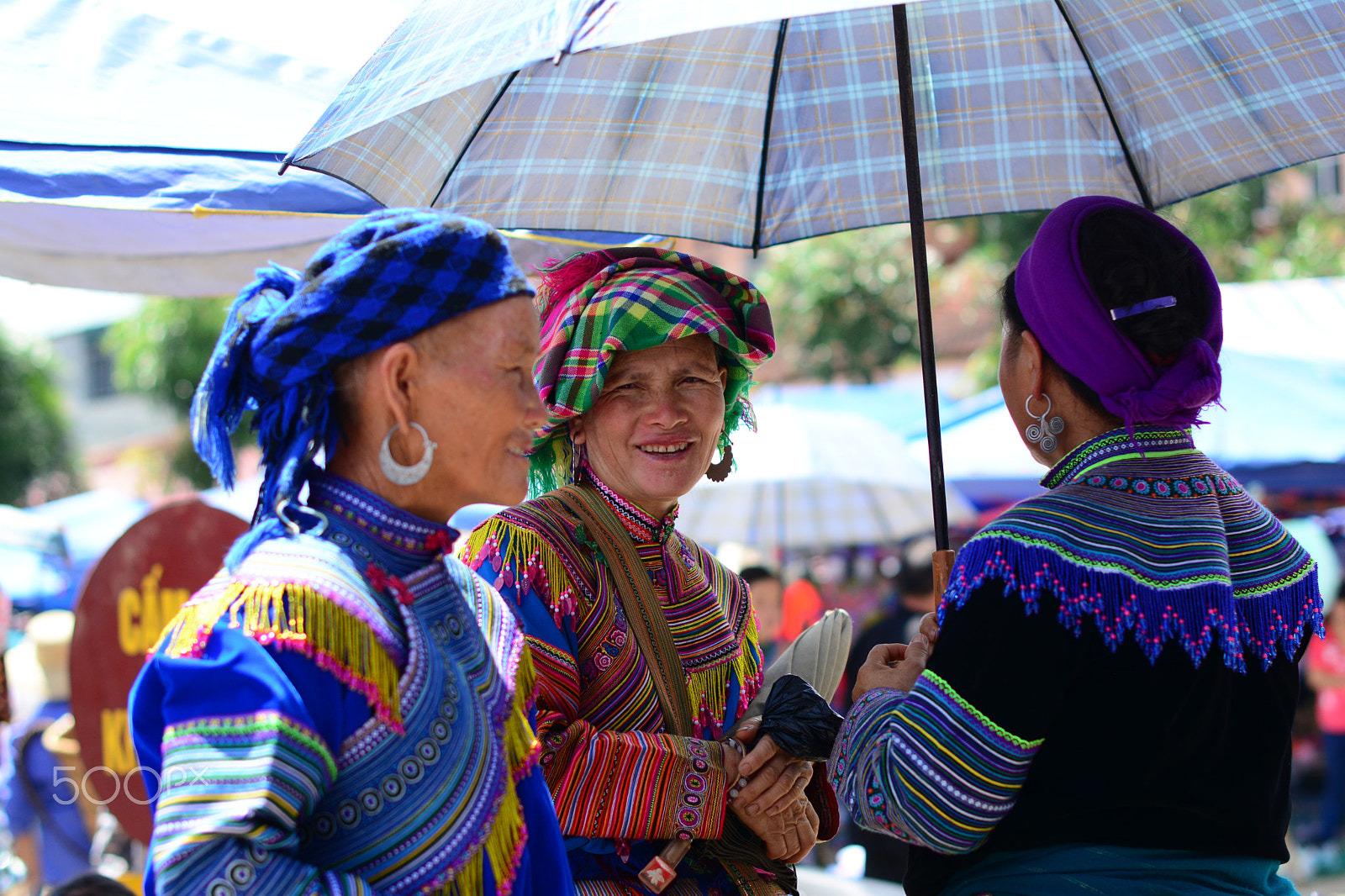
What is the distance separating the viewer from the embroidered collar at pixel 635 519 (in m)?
2.46

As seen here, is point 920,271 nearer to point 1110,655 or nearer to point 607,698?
point 1110,655

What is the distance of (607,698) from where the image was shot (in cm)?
225

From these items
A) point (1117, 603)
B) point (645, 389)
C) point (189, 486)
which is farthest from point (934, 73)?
point (189, 486)

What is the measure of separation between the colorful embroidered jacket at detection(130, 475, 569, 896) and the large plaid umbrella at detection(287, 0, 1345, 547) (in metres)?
1.02

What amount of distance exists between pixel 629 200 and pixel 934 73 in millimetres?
877

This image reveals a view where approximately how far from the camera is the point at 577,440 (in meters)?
2.56

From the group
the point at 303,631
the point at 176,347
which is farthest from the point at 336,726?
the point at 176,347

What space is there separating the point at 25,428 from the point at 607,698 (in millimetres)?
28005

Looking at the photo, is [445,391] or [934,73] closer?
[445,391]

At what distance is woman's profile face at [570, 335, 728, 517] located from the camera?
245cm

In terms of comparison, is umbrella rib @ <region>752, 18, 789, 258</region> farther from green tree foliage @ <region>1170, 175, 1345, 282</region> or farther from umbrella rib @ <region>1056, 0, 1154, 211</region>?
green tree foliage @ <region>1170, 175, 1345, 282</region>

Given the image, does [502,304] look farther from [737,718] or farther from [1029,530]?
[737,718]

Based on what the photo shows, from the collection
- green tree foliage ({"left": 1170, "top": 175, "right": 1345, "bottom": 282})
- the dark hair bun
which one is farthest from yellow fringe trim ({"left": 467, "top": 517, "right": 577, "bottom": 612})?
green tree foliage ({"left": 1170, "top": 175, "right": 1345, "bottom": 282})

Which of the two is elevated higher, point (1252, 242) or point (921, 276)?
point (921, 276)
